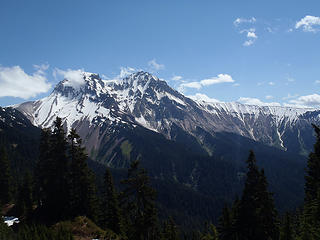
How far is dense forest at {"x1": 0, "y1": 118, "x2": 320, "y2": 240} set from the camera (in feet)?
102

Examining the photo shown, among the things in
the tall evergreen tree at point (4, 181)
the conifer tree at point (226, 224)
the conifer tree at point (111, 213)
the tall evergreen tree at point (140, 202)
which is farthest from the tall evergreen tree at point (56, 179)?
the tall evergreen tree at point (4, 181)

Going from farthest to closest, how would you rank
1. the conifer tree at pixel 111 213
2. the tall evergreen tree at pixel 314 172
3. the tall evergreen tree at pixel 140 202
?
the conifer tree at pixel 111 213, the tall evergreen tree at pixel 314 172, the tall evergreen tree at pixel 140 202

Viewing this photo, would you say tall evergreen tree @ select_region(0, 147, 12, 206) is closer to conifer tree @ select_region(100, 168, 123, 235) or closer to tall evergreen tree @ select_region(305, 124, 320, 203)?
conifer tree @ select_region(100, 168, 123, 235)

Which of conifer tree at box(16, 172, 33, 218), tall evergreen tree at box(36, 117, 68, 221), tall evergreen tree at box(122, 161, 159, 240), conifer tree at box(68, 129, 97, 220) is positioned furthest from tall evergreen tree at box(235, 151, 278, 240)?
conifer tree at box(16, 172, 33, 218)

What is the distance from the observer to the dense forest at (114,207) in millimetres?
31219

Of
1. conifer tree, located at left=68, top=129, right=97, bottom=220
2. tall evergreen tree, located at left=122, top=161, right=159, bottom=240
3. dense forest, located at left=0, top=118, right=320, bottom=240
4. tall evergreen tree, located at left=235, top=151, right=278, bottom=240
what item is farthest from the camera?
conifer tree, located at left=68, top=129, right=97, bottom=220

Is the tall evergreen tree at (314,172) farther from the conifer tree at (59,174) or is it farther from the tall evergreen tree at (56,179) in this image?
the tall evergreen tree at (56,179)

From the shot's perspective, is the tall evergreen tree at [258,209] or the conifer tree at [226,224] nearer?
the tall evergreen tree at [258,209]

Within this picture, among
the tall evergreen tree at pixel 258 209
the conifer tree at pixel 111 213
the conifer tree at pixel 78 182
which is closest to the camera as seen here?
the tall evergreen tree at pixel 258 209

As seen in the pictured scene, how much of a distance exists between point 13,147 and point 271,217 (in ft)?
602

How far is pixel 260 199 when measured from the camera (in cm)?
3441

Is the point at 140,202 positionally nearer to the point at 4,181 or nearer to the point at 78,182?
the point at 78,182

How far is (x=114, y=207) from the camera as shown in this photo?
48719mm

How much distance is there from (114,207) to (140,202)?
18967 millimetres
